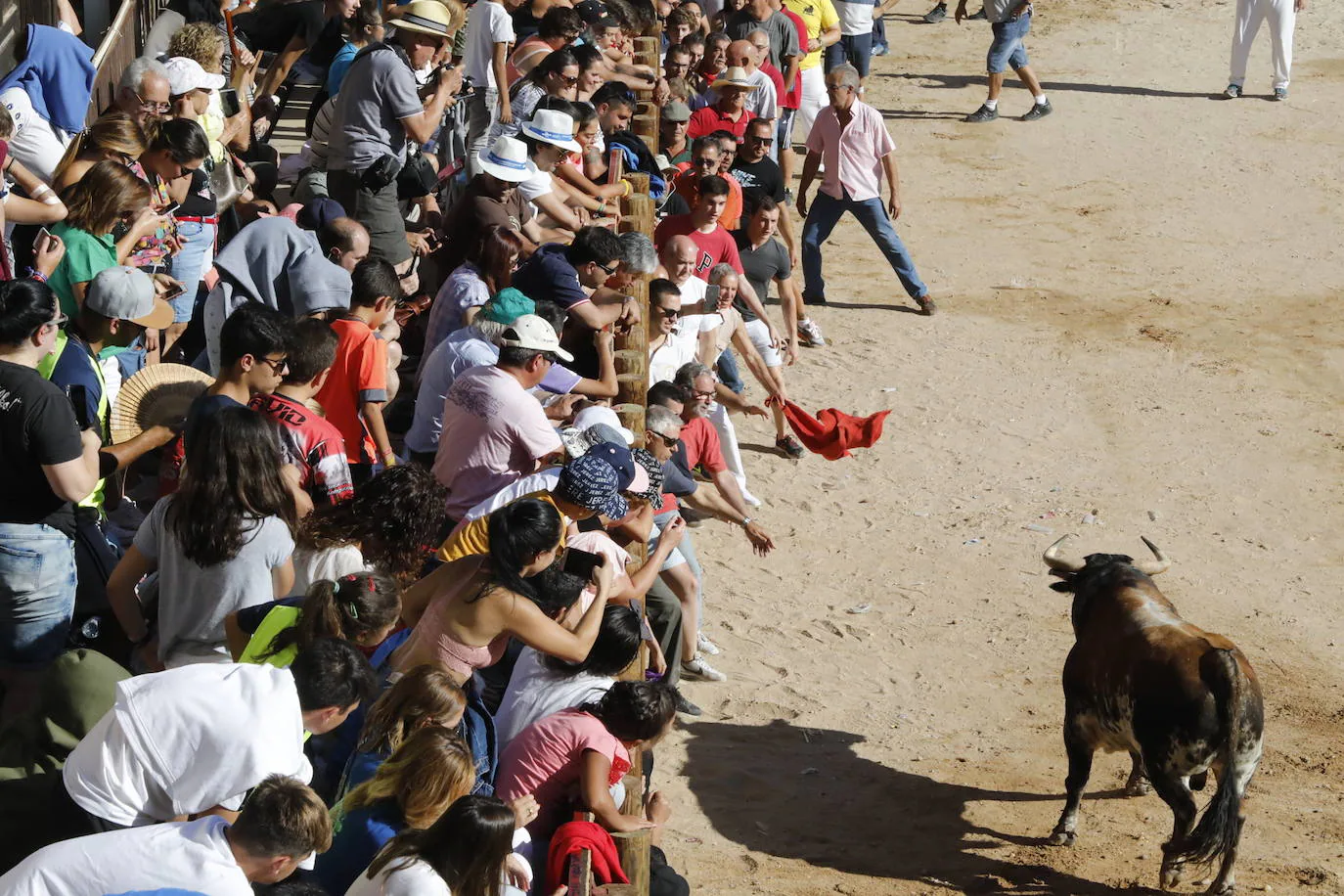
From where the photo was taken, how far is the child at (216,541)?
189 inches

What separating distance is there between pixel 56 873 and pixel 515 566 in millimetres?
2177

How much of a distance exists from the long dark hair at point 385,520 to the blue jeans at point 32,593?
82cm

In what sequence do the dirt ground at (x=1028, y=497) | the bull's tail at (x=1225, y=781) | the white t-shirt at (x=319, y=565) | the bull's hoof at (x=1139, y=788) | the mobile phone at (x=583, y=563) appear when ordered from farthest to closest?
the bull's hoof at (x=1139, y=788)
the dirt ground at (x=1028, y=497)
the bull's tail at (x=1225, y=781)
the mobile phone at (x=583, y=563)
the white t-shirt at (x=319, y=565)

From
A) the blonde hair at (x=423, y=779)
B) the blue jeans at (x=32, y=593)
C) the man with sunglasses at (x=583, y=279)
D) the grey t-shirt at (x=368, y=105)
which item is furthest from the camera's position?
the grey t-shirt at (x=368, y=105)

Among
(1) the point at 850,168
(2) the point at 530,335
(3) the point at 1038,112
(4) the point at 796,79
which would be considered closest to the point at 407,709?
Result: (2) the point at 530,335

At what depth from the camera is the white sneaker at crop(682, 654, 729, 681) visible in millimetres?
9125

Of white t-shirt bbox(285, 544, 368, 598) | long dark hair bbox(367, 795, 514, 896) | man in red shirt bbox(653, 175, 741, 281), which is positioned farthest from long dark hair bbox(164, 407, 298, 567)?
man in red shirt bbox(653, 175, 741, 281)

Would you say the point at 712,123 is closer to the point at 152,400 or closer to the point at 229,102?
the point at 229,102

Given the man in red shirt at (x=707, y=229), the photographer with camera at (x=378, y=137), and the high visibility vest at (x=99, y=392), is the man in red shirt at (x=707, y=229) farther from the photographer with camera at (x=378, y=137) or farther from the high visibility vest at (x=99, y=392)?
the high visibility vest at (x=99, y=392)

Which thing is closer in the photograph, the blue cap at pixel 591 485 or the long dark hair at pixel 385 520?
the long dark hair at pixel 385 520

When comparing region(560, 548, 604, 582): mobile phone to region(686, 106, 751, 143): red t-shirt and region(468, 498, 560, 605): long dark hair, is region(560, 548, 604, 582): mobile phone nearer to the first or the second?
region(468, 498, 560, 605): long dark hair

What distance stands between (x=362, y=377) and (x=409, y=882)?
3.27m

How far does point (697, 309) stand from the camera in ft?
34.2

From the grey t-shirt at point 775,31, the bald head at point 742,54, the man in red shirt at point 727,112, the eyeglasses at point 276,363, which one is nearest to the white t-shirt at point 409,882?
the eyeglasses at point 276,363
